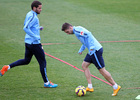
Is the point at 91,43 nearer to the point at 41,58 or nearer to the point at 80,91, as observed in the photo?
the point at 80,91

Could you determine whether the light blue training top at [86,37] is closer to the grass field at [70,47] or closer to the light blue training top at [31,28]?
the light blue training top at [31,28]

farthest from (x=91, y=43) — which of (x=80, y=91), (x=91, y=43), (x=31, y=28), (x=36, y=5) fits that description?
(x=36, y=5)

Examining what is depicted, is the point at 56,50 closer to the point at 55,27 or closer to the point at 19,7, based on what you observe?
the point at 55,27

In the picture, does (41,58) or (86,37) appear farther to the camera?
(41,58)

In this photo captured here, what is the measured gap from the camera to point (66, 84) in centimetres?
809

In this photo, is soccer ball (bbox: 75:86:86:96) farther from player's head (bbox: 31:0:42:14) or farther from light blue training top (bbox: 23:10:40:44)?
player's head (bbox: 31:0:42:14)

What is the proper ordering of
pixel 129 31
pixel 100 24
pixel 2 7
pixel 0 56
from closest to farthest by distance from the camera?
pixel 0 56 → pixel 129 31 → pixel 100 24 → pixel 2 7

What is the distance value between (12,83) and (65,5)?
540 inches

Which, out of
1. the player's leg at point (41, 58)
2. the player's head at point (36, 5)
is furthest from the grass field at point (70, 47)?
the player's head at point (36, 5)

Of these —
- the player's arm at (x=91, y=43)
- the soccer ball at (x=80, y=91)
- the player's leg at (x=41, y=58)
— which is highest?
the player's arm at (x=91, y=43)

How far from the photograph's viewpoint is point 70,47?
11930 millimetres

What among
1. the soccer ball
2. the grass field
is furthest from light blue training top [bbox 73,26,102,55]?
the grass field

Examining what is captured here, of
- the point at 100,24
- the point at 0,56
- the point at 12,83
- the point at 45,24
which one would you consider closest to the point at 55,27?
the point at 45,24

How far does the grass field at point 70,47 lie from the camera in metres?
7.62
